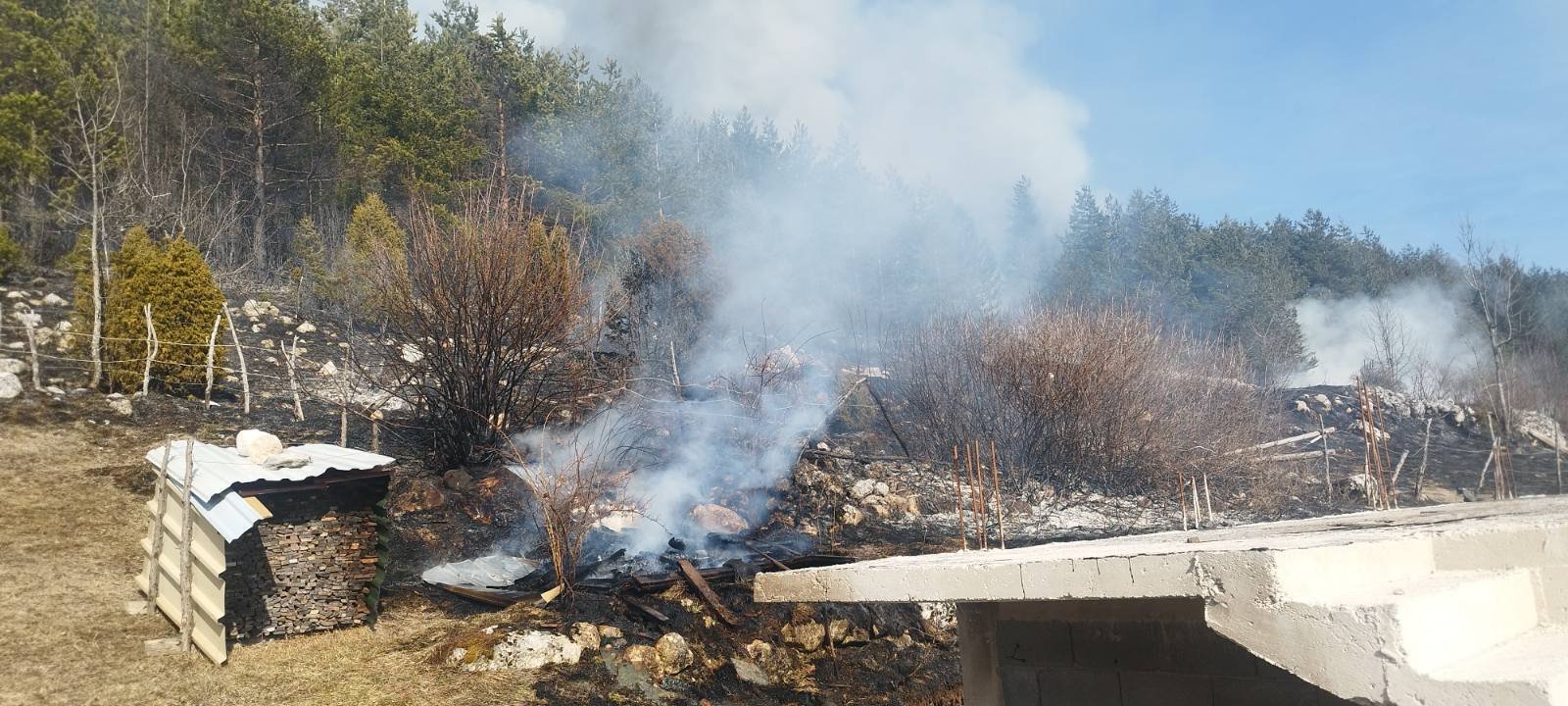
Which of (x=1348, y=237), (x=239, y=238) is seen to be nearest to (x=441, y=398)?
(x=239, y=238)

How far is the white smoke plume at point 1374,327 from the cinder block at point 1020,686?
3821 centimetres

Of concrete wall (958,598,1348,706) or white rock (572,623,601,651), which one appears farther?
white rock (572,623,601,651)

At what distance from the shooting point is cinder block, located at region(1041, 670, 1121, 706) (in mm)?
4020

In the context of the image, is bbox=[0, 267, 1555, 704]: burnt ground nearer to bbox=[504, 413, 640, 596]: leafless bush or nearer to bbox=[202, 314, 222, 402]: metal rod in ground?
bbox=[202, 314, 222, 402]: metal rod in ground

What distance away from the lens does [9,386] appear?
46.6ft

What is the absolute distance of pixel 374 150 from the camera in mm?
30469

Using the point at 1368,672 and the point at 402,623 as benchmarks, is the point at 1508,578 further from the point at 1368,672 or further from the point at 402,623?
the point at 402,623

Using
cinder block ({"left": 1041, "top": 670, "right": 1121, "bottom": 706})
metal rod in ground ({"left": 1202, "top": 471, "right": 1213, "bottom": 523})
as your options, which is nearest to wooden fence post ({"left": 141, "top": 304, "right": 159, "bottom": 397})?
cinder block ({"left": 1041, "top": 670, "right": 1121, "bottom": 706})

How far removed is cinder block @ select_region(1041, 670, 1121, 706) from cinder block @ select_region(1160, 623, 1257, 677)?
267mm

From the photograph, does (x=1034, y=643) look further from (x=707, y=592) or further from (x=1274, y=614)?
(x=707, y=592)

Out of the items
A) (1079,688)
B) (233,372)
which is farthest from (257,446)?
(233,372)

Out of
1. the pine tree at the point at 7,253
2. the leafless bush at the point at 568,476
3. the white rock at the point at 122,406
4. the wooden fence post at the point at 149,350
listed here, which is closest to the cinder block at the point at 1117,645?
the leafless bush at the point at 568,476

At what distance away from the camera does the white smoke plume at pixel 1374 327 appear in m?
40.2

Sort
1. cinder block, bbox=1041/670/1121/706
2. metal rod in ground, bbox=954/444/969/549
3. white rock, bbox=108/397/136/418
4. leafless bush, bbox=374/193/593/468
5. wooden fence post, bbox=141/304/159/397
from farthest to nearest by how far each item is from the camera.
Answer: wooden fence post, bbox=141/304/159/397
white rock, bbox=108/397/136/418
leafless bush, bbox=374/193/593/468
metal rod in ground, bbox=954/444/969/549
cinder block, bbox=1041/670/1121/706
